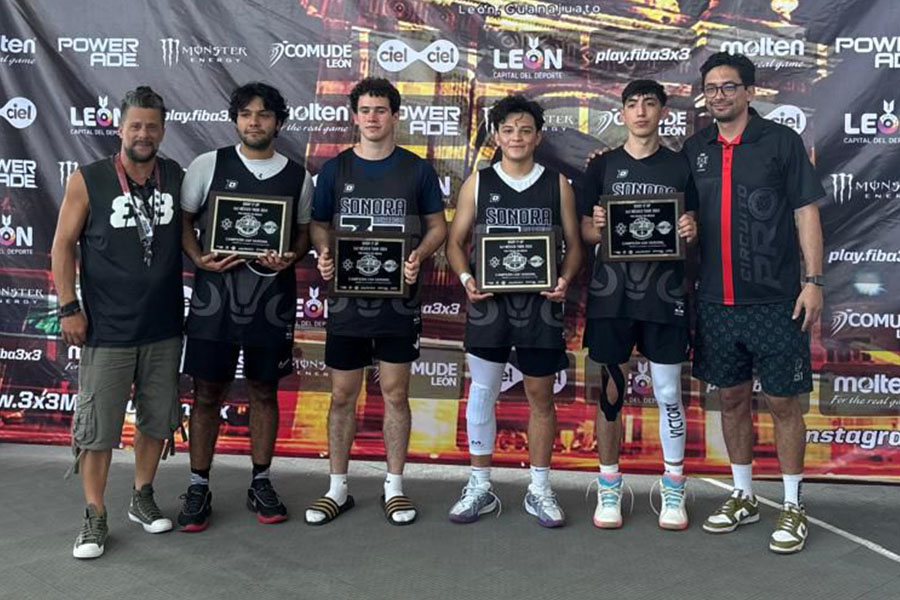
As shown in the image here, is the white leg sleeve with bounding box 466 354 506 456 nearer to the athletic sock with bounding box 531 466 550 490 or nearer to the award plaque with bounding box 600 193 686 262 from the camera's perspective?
the athletic sock with bounding box 531 466 550 490

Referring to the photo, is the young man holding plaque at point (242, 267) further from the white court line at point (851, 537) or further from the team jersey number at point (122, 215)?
the white court line at point (851, 537)

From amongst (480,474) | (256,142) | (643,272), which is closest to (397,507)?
(480,474)

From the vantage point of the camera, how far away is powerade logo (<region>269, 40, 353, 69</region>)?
13.5ft

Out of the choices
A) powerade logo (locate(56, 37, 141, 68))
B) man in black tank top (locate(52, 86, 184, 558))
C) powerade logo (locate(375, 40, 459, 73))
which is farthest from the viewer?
powerade logo (locate(56, 37, 141, 68))

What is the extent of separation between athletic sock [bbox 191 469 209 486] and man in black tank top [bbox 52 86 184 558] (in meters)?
0.24

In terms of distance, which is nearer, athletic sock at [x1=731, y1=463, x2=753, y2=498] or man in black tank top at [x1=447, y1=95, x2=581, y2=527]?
man in black tank top at [x1=447, y1=95, x2=581, y2=527]

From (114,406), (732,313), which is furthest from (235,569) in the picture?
(732,313)

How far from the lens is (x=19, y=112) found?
4258 mm

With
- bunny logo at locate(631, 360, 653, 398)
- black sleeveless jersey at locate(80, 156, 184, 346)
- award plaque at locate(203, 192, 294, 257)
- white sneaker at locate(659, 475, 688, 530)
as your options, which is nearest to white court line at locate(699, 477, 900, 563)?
white sneaker at locate(659, 475, 688, 530)

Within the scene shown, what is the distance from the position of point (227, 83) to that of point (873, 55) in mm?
3148

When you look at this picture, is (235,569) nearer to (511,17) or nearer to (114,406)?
(114,406)

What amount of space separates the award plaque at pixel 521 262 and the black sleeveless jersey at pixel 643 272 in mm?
234

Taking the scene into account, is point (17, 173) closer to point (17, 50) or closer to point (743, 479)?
point (17, 50)

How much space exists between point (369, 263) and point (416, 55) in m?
1.35
